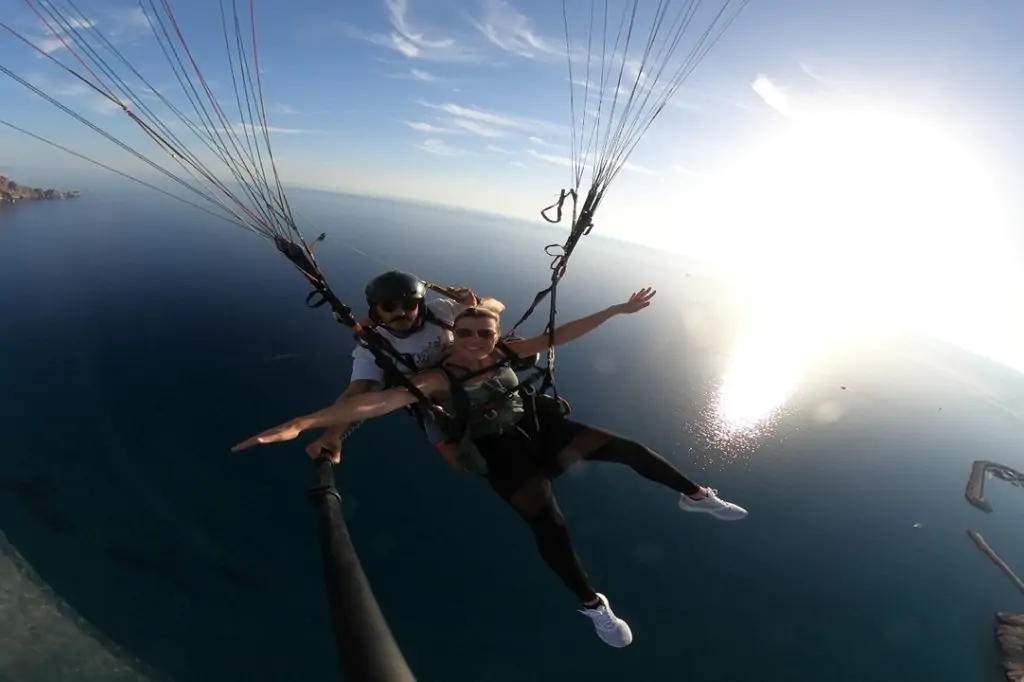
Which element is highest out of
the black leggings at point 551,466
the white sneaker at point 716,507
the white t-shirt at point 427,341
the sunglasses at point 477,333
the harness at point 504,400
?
the sunglasses at point 477,333

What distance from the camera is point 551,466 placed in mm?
5102

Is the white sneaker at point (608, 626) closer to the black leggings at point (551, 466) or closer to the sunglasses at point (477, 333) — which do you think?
the black leggings at point (551, 466)

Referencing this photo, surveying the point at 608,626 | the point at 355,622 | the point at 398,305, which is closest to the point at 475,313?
the point at 398,305

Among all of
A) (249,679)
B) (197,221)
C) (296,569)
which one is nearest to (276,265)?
(197,221)

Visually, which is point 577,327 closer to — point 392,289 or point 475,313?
point 475,313

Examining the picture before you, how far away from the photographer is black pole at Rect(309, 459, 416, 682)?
1586 mm

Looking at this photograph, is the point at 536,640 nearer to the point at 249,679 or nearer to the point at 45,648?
the point at 249,679

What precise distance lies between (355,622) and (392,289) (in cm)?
336

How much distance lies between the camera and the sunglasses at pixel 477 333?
15.3ft

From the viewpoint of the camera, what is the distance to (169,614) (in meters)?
33.9

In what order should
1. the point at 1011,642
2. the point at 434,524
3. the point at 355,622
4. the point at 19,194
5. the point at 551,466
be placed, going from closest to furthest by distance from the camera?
the point at 355,622
the point at 551,466
the point at 1011,642
the point at 434,524
the point at 19,194

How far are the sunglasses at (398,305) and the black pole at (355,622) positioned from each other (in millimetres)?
2643

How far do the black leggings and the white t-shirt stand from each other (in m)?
1.10

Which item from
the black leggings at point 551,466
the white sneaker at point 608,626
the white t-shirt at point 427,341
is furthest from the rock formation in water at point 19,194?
the white sneaker at point 608,626
